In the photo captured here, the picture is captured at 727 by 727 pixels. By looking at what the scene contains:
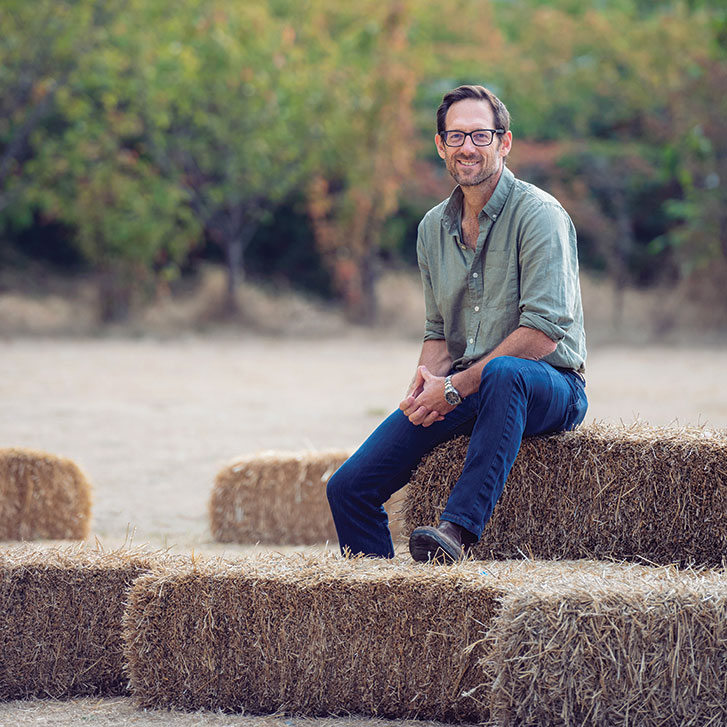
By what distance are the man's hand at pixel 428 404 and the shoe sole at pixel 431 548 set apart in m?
0.47

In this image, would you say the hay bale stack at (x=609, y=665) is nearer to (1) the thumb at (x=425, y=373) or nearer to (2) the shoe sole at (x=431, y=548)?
(2) the shoe sole at (x=431, y=548)

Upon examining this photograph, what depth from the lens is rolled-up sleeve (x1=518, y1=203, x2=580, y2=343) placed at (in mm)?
3316

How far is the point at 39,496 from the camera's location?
497cm

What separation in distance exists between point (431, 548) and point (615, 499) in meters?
0.71

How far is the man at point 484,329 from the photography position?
3.30m

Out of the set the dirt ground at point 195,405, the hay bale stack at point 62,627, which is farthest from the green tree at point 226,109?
the hay bale stack at point 62,627

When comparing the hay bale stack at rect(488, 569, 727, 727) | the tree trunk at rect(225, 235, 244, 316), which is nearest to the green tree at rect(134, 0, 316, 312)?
the tree trunk at rect(225, 235, 244, 316)

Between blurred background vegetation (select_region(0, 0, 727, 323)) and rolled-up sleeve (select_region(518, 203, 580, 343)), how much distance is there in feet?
37.0

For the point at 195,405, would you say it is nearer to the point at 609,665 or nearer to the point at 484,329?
the point at 484,329

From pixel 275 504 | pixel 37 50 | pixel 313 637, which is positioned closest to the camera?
pixel 313 637

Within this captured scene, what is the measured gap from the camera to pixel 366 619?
2906 mm

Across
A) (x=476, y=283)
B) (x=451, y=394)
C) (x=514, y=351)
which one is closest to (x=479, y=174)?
(x=476, y=283)

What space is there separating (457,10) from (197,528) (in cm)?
2259

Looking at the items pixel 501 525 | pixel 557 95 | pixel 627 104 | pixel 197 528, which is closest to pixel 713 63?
pixel 627 104
